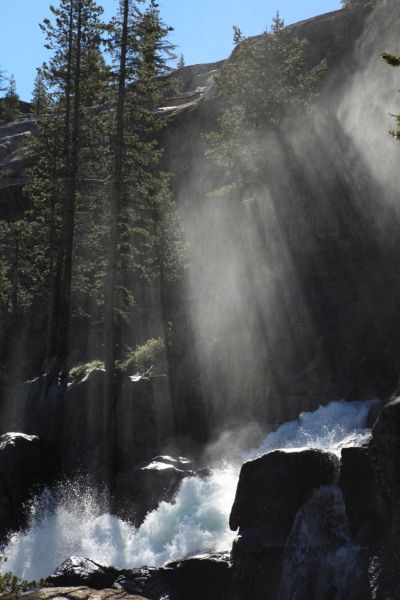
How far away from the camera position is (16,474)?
21.6 meters

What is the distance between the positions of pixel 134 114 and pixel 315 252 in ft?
34.1

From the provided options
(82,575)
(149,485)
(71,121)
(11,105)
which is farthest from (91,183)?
(11,105)

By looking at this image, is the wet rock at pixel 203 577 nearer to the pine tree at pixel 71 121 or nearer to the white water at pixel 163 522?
the white water at pixel 163 522

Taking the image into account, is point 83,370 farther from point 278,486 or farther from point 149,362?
point 278,486

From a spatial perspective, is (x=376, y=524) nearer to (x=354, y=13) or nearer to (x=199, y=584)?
(x=199, y=584)

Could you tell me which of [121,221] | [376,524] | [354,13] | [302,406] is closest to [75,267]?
[121,221]

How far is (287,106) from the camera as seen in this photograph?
103ft

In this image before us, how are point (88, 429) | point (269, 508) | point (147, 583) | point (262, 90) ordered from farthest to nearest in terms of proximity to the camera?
point (262, 90), point (88, 429), point (269, 508), point (147, 583)

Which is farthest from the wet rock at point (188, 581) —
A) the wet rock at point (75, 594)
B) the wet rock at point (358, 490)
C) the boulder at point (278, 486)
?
the wet rock at point (358, 490)

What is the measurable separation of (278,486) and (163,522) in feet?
15.0

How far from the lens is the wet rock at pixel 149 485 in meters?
18.9

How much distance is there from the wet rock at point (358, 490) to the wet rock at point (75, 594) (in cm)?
468

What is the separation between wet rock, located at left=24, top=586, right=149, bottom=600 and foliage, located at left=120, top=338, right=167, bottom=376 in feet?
41.8

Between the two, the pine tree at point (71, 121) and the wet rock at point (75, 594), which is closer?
the wet rock at point (75, 594)
